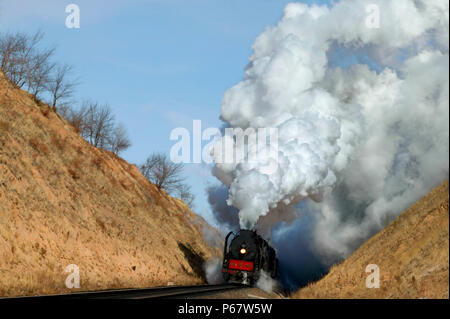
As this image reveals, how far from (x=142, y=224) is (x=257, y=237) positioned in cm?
1357

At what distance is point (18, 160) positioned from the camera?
30531 millimetres

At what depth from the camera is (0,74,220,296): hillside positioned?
24.7 m

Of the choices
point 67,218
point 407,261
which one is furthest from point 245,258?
point 407,261

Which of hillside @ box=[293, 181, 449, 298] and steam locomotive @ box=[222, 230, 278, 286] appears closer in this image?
hillside @ box=[293, 181, 449, 298]

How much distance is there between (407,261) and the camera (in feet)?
52.8

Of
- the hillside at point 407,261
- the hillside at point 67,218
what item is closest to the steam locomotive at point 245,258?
the hillside at point 67,218

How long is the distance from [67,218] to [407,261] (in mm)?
21365

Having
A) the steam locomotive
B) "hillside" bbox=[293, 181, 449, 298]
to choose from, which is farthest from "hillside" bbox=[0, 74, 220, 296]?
"hillside" bbox=[293, 181, 449, 298]

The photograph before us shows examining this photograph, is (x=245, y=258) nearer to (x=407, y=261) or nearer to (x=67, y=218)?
(x=67, y=218)

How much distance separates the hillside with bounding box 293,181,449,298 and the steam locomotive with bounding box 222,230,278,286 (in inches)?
442

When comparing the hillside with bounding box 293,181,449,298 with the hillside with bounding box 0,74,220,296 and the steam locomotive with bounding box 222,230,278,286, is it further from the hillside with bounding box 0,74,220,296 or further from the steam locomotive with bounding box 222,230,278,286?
the hillside with bounding box 0,74,220,296

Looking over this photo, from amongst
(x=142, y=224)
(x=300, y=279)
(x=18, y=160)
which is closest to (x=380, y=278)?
(x=18, y=160)

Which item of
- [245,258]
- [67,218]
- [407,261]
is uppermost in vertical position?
[67,218]
